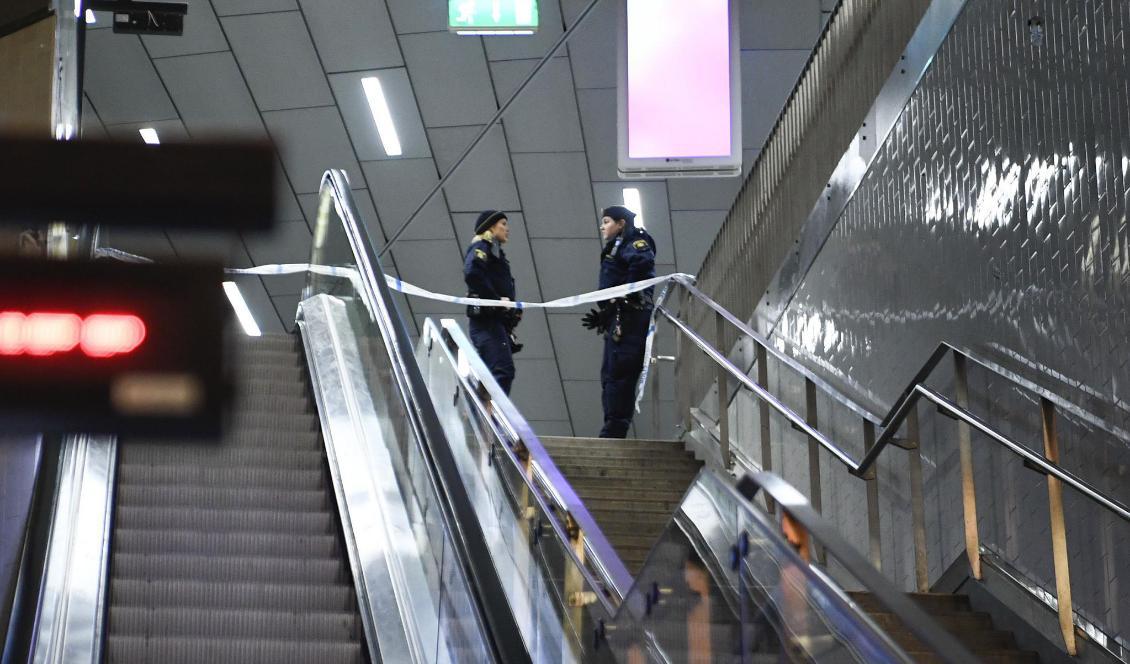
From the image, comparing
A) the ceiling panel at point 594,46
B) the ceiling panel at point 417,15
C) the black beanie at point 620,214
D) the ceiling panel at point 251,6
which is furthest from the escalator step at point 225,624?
the ceiling panel at point 251,6

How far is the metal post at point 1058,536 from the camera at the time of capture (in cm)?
547

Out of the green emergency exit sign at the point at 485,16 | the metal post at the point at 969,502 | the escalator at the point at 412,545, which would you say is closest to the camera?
the escalator at the point at 412,545

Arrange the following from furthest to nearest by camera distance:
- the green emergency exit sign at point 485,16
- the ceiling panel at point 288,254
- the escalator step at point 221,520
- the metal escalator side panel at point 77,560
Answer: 1. the ceiling panel at point 288,254
2. the green emergency exit sign at point 485,16
3. the escalator step at point 221,520
4. the metal escalator side panel at point 77,560

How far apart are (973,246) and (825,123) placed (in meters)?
2.25

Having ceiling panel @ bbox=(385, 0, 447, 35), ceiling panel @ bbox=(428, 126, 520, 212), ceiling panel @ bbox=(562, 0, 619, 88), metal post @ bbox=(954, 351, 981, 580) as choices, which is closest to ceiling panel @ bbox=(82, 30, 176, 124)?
ceiling panel @ bbox=(385, 0, 447, 35)

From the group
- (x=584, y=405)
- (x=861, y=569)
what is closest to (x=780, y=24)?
(x=584, y=405)

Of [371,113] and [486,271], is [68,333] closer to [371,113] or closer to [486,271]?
[486,271]

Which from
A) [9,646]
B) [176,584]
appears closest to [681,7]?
[176,584]

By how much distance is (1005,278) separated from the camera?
6484 millimetres

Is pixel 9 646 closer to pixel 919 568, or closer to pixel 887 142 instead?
pixel 919 568

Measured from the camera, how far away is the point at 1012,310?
21.0 feet

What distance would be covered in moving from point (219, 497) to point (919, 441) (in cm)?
336

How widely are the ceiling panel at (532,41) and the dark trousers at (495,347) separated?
4.97 meters

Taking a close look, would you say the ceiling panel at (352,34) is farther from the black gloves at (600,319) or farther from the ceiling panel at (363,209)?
the black gloves at (600,319)
